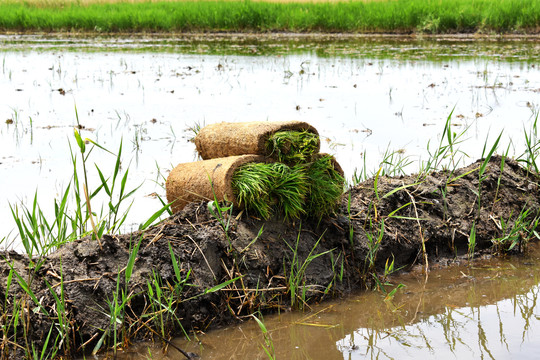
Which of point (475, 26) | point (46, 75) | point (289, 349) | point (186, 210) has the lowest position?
point (289, 349)

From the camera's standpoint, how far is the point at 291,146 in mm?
3428

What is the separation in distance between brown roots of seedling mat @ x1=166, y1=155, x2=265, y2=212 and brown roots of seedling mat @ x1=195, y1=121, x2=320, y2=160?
4.2 inches

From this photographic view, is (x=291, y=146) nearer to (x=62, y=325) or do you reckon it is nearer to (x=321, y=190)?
(x=321, y=190)

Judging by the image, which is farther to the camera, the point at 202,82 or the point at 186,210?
the point at 202,82

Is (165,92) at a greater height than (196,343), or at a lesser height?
greater

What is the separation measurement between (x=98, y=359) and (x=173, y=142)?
138 inches

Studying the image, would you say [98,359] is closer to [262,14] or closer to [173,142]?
[173,142]

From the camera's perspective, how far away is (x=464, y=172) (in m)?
4.17

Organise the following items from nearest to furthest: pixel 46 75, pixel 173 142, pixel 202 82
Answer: pixel 173 142
pixel 202 82
pixel 46 75

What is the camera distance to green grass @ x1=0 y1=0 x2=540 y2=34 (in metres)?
17.4

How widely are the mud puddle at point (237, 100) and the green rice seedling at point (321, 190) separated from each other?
44 cm

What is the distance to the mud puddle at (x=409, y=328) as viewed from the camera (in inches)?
101

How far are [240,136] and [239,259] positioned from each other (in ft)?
2.51

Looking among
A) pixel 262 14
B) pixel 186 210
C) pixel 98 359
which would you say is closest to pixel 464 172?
pixel 186 210
